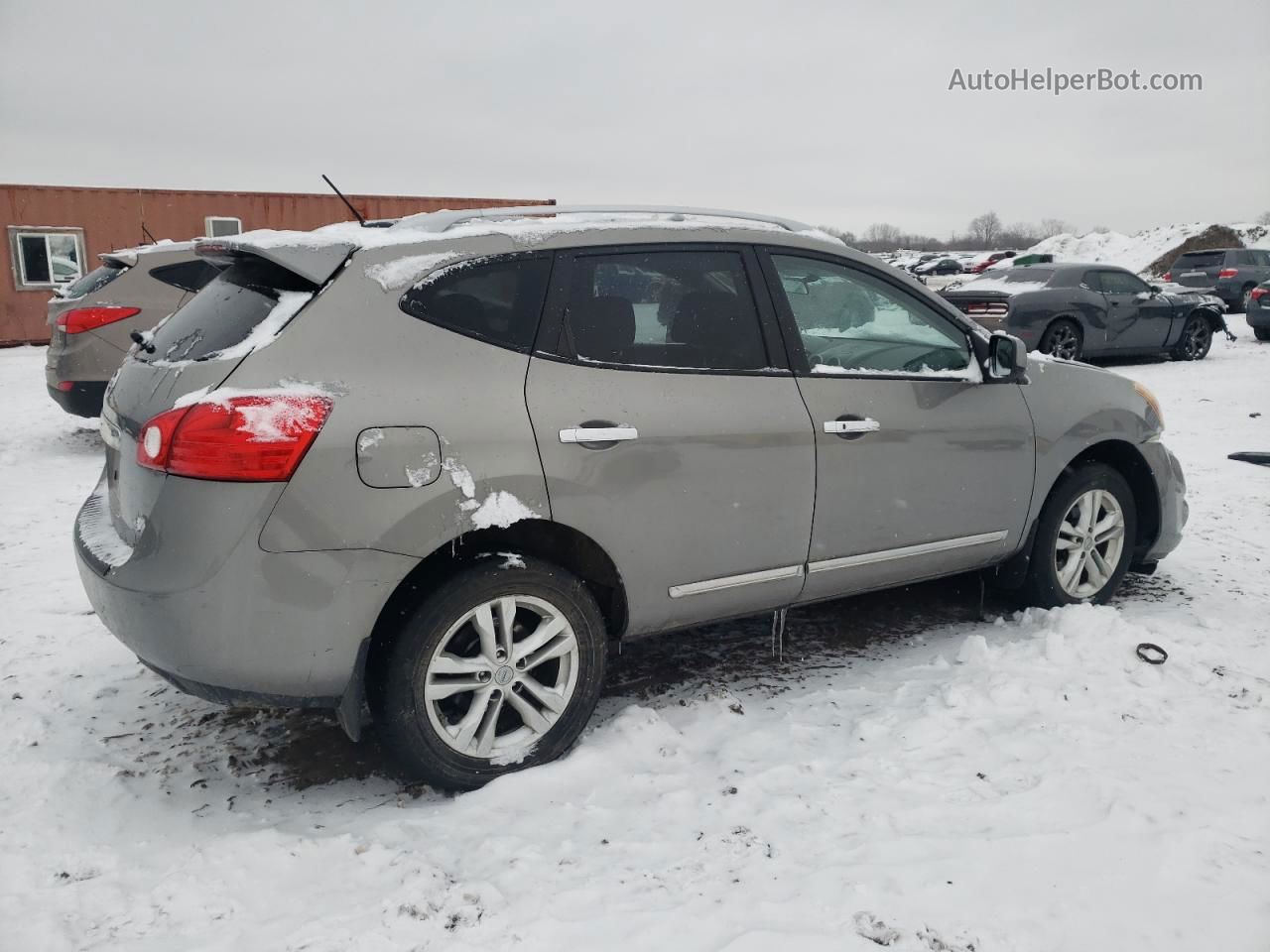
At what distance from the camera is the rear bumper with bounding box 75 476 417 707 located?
254 centimetres

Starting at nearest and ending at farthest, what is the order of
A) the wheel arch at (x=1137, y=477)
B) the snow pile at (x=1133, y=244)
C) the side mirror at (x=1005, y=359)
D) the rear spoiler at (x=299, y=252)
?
1. the rear spoiler at (x=299, y=252)
2. the side mirror at (x=1005, y=359)
3. the wheel arch at (x=1137, y=477)
4. the snow pile at (x=1133, y=244)

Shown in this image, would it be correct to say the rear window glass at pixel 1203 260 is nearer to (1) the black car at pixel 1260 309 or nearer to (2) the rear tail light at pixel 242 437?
(1) the black car at pixel 1260 309

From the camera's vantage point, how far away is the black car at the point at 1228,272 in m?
22.8

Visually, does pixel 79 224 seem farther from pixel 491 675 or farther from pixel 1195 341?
pixel 1195 341

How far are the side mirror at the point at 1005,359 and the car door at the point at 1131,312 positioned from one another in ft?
35.0

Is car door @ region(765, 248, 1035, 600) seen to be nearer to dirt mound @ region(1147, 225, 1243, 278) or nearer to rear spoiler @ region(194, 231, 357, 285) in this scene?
rear spoiler @ region(194, 231, 357, 285)

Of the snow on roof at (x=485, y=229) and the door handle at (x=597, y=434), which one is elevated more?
the snow on roof at (x=485, y=229)

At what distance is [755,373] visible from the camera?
335cm

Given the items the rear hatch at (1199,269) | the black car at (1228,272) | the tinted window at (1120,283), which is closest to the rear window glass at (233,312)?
the tinted window at (1120,283)

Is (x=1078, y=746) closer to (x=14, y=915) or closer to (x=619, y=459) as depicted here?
(x=619, y=459)

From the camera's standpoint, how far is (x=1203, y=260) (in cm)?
2386

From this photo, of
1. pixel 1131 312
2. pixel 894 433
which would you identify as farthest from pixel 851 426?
pixel 1131 312

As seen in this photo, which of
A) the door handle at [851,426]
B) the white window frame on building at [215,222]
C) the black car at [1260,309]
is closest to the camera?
the door handle at [851,426]

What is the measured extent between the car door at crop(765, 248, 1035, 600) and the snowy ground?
0.46m
